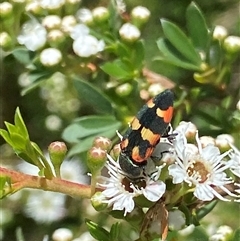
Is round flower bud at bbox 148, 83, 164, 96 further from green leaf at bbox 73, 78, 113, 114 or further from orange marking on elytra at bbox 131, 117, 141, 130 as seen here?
orange marking on elytra at bbox 131, 117, 141, 130

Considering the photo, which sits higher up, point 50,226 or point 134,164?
point 134,164

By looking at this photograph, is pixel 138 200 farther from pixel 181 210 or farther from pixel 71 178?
pixel 71 178

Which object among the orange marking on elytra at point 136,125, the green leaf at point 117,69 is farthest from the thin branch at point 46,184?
the green leaf at point 117,69

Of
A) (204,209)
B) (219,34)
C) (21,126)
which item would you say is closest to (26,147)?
(21,126)

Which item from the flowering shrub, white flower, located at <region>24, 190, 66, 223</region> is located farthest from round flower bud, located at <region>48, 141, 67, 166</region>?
white flower, located at <region>24, 190, 66, 223</region>

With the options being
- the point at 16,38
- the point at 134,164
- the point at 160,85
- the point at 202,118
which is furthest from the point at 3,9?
the point at 134,164

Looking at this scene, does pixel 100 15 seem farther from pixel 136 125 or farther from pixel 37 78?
pixel 136 125

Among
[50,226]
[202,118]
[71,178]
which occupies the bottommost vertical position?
[50,226]
